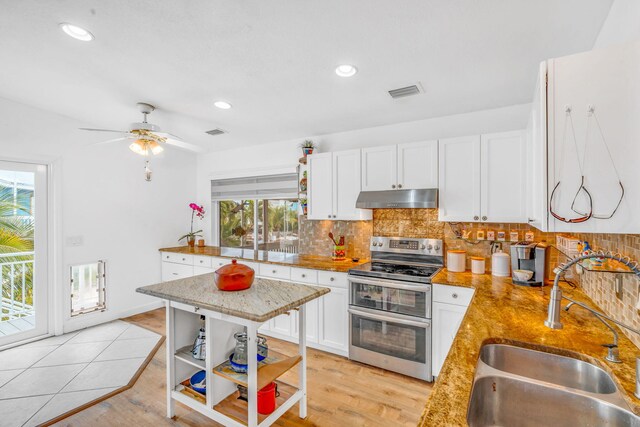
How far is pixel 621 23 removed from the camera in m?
1.36

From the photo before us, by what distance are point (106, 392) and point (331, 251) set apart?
2520 mm

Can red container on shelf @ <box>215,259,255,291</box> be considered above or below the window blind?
below

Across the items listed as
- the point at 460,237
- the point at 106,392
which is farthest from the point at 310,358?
the point at 460,237

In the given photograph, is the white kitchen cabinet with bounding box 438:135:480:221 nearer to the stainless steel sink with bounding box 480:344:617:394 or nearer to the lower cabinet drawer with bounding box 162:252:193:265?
the stainless steel sink with bounding box 480:344:617:394

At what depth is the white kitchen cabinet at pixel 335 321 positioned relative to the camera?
296 centimetres

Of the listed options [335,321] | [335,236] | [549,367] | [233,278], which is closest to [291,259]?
[335,236]

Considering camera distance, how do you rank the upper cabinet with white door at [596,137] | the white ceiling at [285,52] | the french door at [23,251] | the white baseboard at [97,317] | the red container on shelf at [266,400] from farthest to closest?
the white baseboard at [97,317]
the french door at [23,251]
the red container on shelf at [266,400]
the white ceiling at [285,52]
the upper cabinet with white door at [596,137]

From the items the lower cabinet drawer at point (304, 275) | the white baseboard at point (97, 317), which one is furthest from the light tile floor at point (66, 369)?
the lower cabinet drawer at point (304, 275)

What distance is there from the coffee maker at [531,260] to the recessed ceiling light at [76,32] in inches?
133

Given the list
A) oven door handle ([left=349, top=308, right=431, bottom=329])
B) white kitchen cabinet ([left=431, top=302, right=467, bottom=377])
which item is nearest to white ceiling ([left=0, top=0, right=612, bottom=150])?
white kitchen cabinet ([left=431, top=302, right=467, bottom=377])

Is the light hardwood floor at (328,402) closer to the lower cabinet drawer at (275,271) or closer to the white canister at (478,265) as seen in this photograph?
the lower cabinet drawer at (275,271)

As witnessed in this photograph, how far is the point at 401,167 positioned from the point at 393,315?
56.6 inches

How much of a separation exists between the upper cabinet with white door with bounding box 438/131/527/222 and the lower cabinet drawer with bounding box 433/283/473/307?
2.26 feet

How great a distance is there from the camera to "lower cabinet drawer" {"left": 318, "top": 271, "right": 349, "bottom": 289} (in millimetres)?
2959
